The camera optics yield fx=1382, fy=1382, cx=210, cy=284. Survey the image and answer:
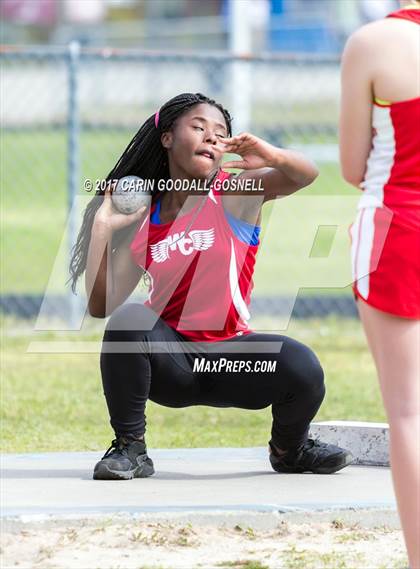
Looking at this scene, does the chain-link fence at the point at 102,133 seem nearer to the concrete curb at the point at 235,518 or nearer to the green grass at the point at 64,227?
the green grass at the point at 64,227

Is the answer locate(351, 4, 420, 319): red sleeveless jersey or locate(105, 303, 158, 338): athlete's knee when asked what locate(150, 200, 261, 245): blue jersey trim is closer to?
locate(105, 303, 158, 338): athlete's knee

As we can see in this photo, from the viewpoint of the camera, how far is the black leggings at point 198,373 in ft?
17.3

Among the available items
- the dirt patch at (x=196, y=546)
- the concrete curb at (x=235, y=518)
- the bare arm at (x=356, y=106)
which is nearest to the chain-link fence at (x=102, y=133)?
the concrete curb at (x=235, y=518)

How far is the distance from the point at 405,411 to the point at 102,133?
2016 cm

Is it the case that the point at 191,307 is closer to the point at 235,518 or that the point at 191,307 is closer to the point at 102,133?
the point at 235,518

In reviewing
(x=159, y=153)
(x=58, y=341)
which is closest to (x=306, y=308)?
(x=58, y=341)

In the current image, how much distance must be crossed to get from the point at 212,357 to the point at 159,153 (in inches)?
34.6

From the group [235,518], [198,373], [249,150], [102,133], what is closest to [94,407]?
[198,373]

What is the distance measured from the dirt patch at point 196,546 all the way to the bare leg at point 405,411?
78cm

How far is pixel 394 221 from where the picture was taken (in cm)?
363

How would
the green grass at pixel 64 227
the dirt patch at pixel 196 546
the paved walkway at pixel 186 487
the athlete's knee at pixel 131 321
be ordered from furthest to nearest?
the green grass at pixel 64 227 < the athlete's knee at pixel 131 321 < the paved walkway at pixel 186 487 < the dirt patch at pixel 196 546

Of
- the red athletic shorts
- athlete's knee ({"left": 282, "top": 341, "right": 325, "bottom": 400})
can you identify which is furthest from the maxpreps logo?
the red athletic shorts

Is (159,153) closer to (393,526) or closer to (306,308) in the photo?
(393,526)

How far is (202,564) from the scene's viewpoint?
4.41m
